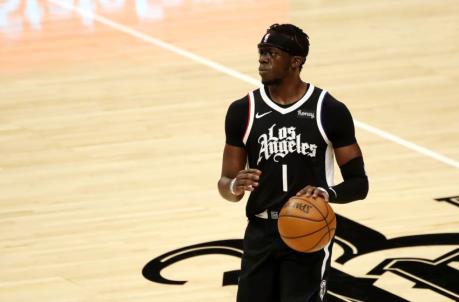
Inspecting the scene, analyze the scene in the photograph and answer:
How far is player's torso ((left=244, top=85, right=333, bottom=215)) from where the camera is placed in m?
6.26

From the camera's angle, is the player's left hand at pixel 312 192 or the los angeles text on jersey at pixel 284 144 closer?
the player's left hand at pixel 312 192

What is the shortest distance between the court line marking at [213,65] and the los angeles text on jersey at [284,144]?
17.0 feet

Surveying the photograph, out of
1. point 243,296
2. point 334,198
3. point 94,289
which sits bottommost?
point 94,289

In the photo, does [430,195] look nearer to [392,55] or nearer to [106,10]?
→ [392,55]

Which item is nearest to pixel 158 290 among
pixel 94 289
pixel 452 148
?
pixel 94 289

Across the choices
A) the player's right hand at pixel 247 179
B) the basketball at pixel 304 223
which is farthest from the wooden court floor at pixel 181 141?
the player's right hand at pixel 247 179

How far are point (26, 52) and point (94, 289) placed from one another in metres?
7.75

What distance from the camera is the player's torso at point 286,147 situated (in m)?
6.26

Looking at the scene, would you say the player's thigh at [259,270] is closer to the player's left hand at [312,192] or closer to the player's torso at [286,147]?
the player's torso at [286,147]

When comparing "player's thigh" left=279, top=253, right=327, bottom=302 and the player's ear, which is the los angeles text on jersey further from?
"player's thigh" left=279, top=253, right=327, bottom=302

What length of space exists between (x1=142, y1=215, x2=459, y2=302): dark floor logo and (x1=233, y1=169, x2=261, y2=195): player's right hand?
2503 millimetres

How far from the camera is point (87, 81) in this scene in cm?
1459

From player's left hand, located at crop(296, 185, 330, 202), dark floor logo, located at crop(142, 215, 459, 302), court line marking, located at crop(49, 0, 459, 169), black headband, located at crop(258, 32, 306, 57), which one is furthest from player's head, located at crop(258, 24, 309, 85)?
court line marking, located at crop(49, 0, 459, 169)

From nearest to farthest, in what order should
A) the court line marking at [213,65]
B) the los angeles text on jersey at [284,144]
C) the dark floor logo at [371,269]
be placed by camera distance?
the los angeles text on jersey at [284,144], the dark floor logo at [371,269], the court line marking at [213,65]
